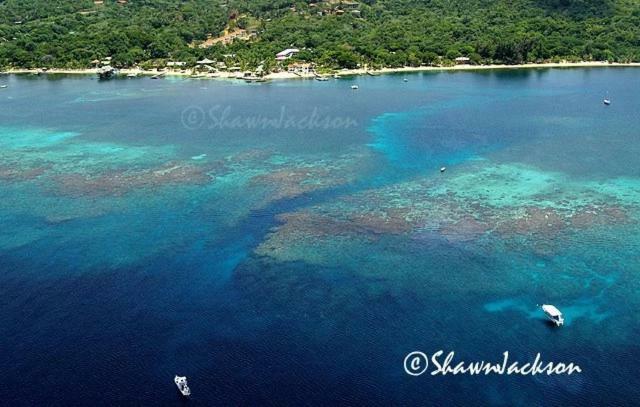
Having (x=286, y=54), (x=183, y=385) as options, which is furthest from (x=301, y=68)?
(x=183, y=385)

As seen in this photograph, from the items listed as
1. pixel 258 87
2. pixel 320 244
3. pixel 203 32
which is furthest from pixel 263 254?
pixel 203 32

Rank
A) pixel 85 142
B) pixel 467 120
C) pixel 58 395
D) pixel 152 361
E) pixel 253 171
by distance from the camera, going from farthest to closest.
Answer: pixel 467 120
pixel 85 142
pixel 253 171
pixel 152 361
pixel 58 395

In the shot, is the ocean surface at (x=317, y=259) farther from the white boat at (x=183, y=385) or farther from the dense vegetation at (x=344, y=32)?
the dense vegetation at (x=344, y=32)

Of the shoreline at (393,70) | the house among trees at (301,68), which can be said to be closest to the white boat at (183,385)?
the shoreline at (393,70)

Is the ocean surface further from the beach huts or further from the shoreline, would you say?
the beach huts

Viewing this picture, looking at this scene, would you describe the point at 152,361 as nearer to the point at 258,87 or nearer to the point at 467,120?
the point at 467,120

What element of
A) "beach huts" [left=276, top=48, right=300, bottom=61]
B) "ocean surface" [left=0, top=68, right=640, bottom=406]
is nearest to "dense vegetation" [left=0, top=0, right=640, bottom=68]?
"beach huts" [left=276, top=48, right=300, bottom=61]

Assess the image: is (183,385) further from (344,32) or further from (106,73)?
(344,32)
